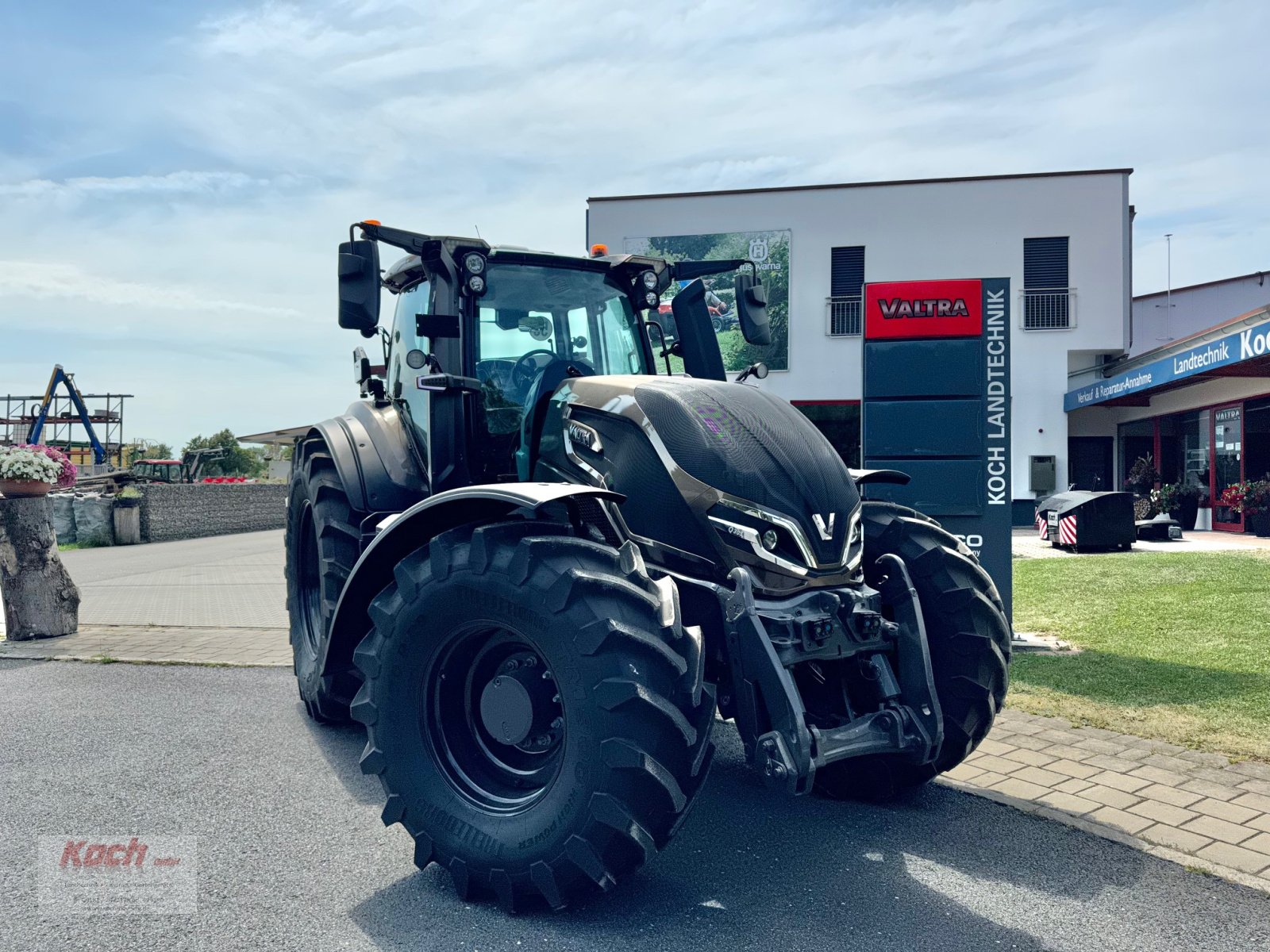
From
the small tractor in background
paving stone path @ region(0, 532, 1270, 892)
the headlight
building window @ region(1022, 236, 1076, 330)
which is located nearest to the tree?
the small tractor in background

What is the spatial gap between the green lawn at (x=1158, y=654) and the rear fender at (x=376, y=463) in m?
3.72

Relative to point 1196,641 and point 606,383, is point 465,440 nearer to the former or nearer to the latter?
point 606,383

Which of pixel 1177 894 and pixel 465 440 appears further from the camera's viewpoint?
pixel 465 440

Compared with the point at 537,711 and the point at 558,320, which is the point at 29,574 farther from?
the point at 537,711

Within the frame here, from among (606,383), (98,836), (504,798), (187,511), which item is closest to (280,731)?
(98,836)

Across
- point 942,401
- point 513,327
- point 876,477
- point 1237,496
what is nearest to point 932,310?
point 942,401

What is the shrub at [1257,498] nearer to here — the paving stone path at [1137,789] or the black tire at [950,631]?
the paving stone path at [1137,789]

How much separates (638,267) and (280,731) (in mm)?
3132

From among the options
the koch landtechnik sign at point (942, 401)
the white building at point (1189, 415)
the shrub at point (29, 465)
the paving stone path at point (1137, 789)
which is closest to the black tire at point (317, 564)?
the paving stone path at point (1137, 789)

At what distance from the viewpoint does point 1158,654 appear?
7.23 m

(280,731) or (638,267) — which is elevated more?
(638,267)

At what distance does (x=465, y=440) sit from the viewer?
4.68m

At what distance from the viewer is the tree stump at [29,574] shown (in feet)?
27.9

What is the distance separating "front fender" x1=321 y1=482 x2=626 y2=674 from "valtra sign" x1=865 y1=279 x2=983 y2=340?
4.66 m
